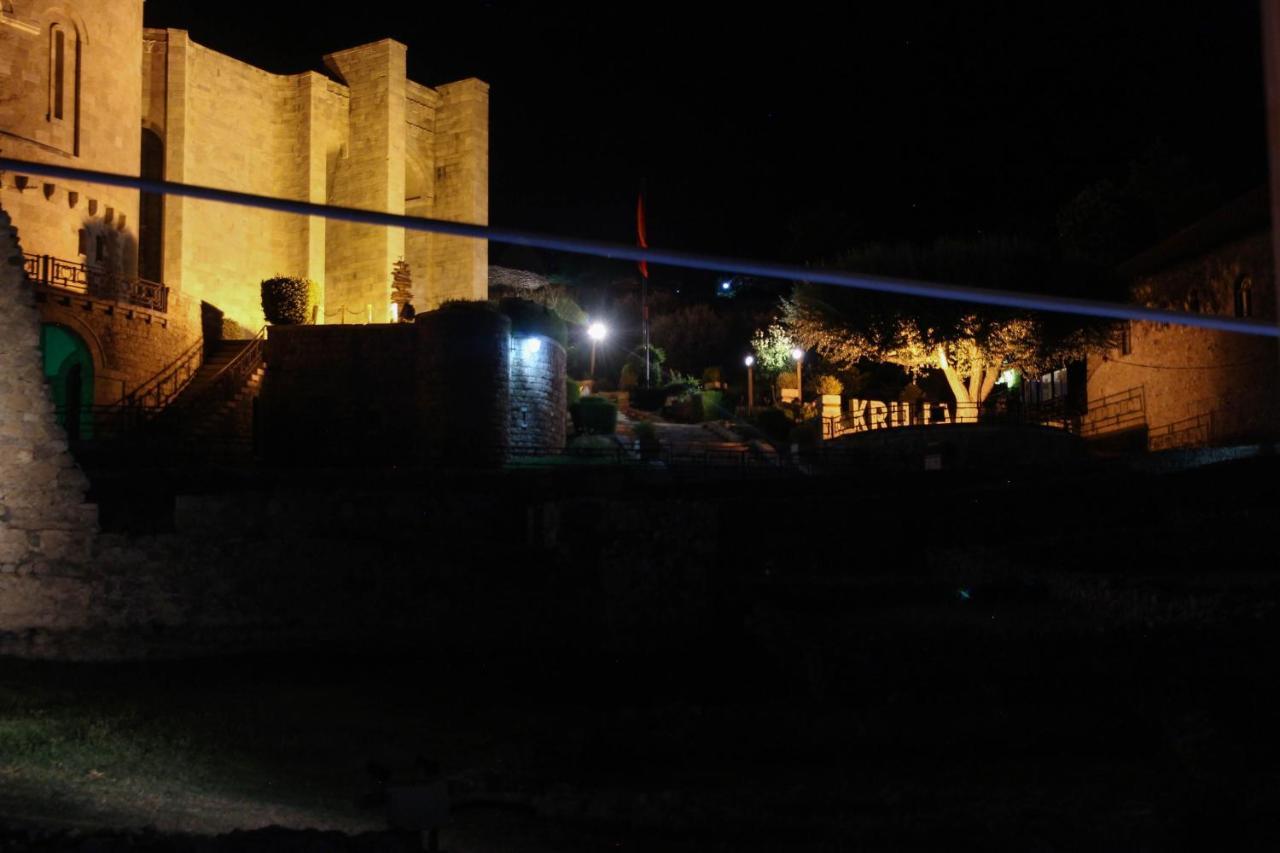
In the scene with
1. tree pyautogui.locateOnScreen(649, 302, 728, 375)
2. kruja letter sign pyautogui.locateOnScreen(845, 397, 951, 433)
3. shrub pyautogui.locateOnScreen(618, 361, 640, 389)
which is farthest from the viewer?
tree pyautogui.locateOnScreen(649, 302, 728, 375)

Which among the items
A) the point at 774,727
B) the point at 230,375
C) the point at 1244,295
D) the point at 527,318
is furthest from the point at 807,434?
the point at 774,727

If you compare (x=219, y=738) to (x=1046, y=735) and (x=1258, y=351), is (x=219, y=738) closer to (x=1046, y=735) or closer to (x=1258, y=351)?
(x=1046, y=735)

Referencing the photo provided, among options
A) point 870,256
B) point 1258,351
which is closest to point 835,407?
point 870,256

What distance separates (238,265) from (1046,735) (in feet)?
93.1

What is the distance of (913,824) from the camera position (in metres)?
8.73

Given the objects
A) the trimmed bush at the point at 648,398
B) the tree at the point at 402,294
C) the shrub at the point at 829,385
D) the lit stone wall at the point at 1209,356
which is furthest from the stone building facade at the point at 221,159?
the lit stone wall at the point at 1209,356

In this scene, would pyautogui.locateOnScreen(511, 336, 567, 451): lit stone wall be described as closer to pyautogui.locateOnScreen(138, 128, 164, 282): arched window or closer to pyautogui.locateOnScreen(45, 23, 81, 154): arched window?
pyautogui.locateOnScreen(45, 23, 81, 154): arched window

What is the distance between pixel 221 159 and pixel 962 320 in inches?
863

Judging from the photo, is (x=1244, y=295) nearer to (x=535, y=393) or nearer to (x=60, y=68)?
(x=535, y=393)

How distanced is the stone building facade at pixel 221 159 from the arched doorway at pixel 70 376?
1.45ft

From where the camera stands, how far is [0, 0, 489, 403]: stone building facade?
2608 cm

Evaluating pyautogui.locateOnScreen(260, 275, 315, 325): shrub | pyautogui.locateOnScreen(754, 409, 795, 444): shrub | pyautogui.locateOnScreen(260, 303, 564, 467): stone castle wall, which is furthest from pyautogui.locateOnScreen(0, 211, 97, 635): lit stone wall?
pyautogui.locateOnScreen(754, 409, 795, 444): shrub

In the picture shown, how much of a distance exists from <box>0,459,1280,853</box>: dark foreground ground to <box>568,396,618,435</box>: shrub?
15992mm

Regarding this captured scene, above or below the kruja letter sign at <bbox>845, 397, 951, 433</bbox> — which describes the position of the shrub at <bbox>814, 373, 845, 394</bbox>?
above
